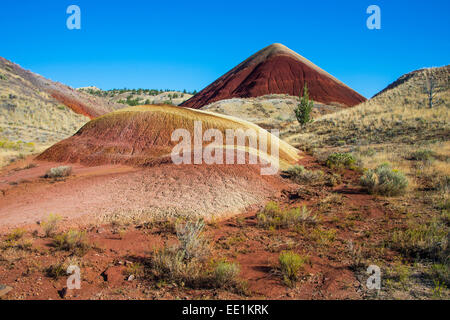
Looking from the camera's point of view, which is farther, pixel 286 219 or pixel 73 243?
pixel 286 219

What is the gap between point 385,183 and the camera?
750 centimetres

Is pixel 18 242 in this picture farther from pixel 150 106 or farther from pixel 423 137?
pixel 423 137

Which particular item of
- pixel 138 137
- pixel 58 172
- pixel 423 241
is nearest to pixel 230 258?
pixel 423 241

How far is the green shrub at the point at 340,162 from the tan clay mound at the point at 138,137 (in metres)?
1.61

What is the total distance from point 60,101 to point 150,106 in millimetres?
32936

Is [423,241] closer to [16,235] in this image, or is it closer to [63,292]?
[63,292]

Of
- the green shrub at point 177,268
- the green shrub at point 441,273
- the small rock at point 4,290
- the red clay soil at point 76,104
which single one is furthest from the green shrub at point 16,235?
the red clay soil at point 76,104

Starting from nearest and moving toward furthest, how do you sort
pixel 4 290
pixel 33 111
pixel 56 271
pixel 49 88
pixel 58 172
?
1. pixel 4 290
2. pixel 56 271
3. pixel 58 172
4. pixel 33 111
5. pixel 49 88

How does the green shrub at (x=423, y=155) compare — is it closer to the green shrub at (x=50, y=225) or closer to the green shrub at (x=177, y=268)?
the green shrub at (x=177, y=268)

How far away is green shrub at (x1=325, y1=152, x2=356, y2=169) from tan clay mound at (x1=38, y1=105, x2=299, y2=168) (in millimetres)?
1609

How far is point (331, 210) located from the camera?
659 cm

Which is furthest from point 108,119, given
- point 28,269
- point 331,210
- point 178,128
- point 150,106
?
point 331,210

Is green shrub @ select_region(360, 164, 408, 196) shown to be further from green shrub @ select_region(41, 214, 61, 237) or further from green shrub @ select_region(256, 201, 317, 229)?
green shrub @ select_region(41, 214, 61, 237)

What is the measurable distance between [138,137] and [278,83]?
47886 mm
